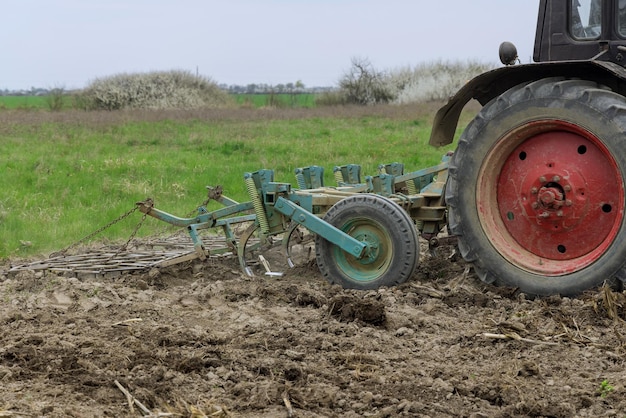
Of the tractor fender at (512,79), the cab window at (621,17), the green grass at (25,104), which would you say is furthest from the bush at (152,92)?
the cab window at (621,17)

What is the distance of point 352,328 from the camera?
4.77m

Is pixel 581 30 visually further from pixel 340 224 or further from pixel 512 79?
pixel 340 224

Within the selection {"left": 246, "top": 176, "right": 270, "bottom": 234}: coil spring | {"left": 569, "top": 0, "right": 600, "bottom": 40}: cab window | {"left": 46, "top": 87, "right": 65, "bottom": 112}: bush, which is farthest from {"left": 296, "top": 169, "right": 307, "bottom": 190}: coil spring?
{"left": 46, "top": 87, "right": 65, "bottom": 112}: bush

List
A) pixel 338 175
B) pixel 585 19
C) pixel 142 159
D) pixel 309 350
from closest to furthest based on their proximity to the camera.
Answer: pixel 309 350, pixel 585 19, pixel 338 175, pixel 142 159

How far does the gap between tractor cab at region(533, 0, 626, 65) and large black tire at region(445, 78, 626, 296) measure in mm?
368

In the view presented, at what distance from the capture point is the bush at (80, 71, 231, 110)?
38000 millimetres

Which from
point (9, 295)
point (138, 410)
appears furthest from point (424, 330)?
point (9, 295)

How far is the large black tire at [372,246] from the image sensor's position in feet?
18.5

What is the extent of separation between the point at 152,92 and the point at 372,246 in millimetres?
34918

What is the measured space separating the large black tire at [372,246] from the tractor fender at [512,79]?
0.81 meters

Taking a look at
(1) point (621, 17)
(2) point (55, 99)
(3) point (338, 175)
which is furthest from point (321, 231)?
(2) point (55, 99)

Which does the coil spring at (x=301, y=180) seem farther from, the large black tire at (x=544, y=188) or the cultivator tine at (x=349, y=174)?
the large black tire at (x=544, y=188)

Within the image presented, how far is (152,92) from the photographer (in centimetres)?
3934

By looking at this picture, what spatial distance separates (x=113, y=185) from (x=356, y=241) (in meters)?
6.25
